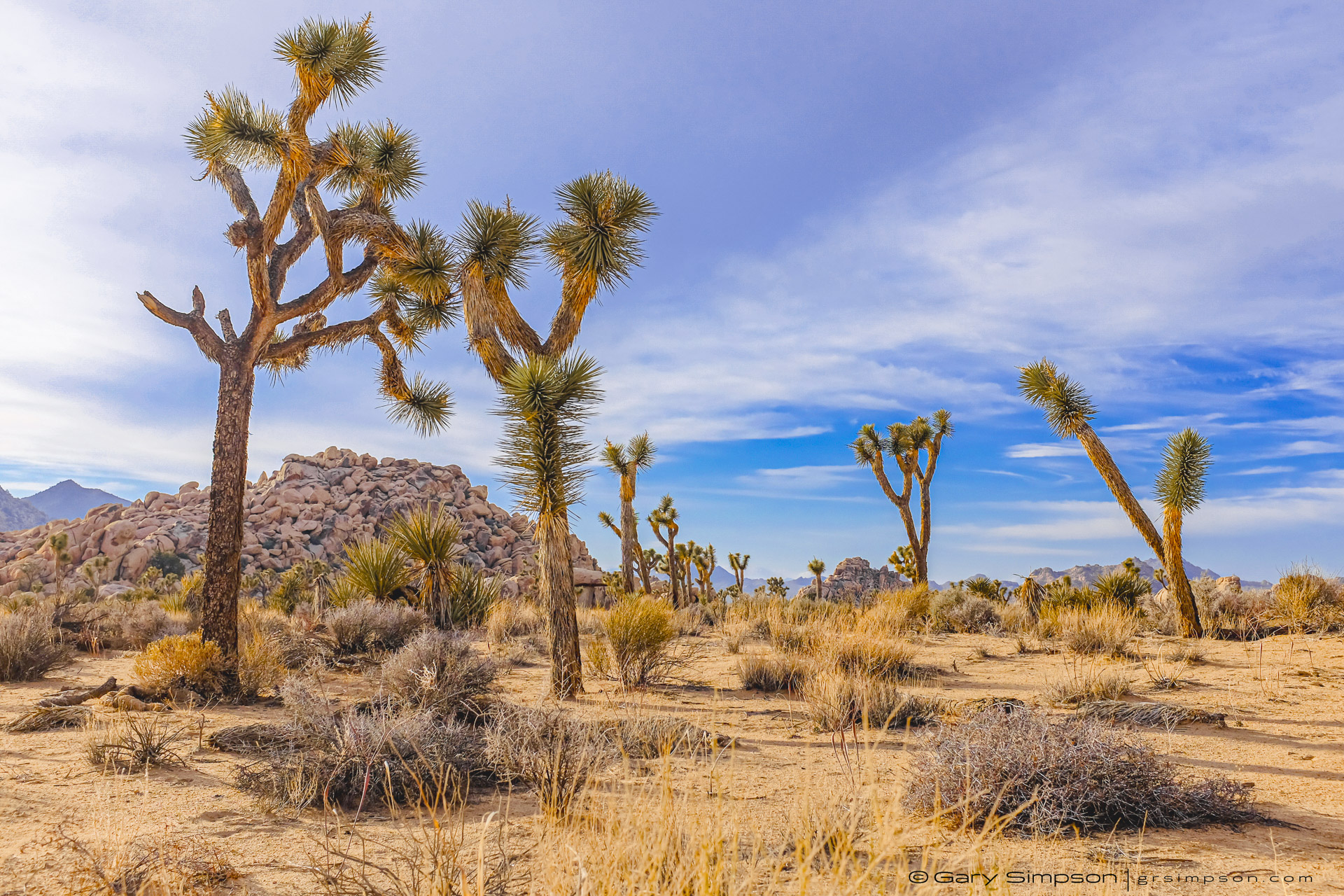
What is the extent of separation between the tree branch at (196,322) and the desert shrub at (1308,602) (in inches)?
695

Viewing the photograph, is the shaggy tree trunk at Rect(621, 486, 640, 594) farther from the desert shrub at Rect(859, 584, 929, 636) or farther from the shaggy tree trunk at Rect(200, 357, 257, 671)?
the shaggy tree trunk at Rect(200, 357, 257, 671)

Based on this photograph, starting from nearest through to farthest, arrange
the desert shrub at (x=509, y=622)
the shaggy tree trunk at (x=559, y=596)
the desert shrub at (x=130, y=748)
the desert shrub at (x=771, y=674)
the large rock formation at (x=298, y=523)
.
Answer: the desert shrub at (x=130, y=748), the shaggy tree trunk at (x=559, y=596), the desert shrub at (x=771, y=674), the desert shrub at (x=509, y=622), the large rock formation at (x=298, y=523)

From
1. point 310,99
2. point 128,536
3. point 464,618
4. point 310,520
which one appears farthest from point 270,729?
point 128,536

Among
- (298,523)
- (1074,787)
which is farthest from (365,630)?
(298,523)

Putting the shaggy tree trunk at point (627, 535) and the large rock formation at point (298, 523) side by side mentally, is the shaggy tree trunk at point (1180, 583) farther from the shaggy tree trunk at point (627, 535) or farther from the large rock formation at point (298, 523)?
the large rock formation at point (298, 523)

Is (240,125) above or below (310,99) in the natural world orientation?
below

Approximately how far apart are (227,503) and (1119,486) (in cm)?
1564

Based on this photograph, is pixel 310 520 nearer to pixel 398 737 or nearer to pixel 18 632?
pixel 18 632

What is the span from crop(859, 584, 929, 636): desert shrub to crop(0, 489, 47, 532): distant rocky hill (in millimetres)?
188035

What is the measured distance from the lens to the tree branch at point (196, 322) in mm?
9875

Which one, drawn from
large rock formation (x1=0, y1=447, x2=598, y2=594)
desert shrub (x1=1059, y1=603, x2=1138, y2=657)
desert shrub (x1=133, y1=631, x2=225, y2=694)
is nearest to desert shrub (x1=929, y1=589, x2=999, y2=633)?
desert shrub (x1=1059, y1=603, x2=1138, y2=657)

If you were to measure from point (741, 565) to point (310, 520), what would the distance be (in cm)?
2699

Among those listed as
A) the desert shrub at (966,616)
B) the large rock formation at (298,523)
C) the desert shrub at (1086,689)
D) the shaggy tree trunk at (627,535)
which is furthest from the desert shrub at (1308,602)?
the large rock formation at (298,523)

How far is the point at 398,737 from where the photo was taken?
4.97 m
